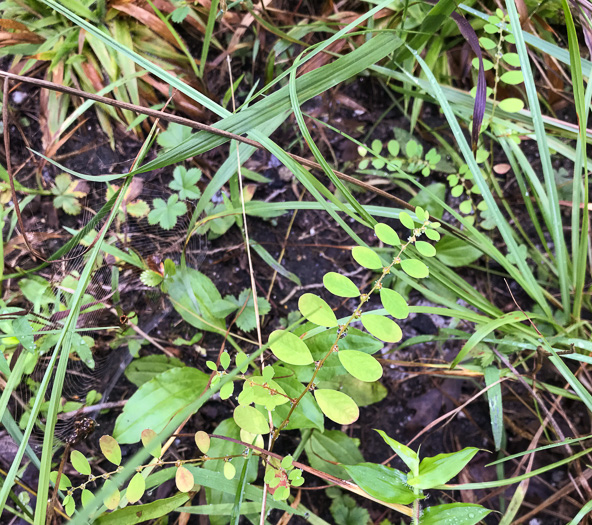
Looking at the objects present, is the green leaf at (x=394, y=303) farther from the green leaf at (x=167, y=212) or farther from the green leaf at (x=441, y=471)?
the green leaf at (x=167, y=212)

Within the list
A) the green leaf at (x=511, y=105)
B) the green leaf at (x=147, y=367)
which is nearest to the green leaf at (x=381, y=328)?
the green leaf at (x=147, y=367)

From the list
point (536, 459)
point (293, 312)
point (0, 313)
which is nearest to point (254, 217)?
point (293, 312)

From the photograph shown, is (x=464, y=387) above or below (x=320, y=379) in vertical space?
below

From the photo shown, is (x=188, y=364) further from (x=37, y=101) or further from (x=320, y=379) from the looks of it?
(x=37, y=101)

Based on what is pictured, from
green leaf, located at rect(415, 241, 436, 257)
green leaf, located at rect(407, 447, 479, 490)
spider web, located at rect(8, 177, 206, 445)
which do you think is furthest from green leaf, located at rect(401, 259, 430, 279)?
spider web, located at rect(8, 177, 206, 445)

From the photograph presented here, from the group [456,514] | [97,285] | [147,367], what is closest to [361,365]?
[456,514]

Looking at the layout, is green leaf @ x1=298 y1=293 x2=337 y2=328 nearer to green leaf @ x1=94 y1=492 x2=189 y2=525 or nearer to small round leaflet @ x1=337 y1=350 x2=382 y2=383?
small round leaflet @ x1=337 y1=350 x2=382 y2=383
